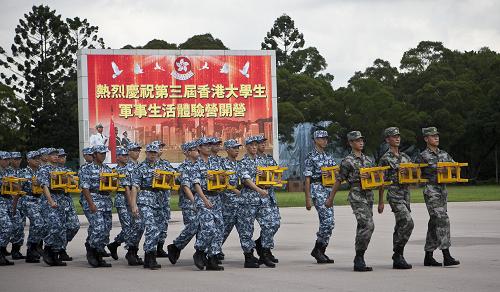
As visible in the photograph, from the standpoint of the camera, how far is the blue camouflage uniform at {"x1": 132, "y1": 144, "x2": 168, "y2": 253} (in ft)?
45.5

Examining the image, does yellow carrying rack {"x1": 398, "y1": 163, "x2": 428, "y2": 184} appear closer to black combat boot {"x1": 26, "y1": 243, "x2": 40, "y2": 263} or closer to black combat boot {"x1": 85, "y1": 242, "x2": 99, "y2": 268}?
black combat boot {"x1": 85, "y1": 242, "x2": 99, "y2": 268}

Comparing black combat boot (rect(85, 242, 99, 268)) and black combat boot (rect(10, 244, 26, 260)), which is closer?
black combat boot (rect(85, 242, 99, 268))

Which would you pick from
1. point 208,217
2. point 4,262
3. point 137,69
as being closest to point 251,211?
point 208,217

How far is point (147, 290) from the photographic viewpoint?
11.2m

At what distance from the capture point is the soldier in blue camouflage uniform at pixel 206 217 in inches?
530

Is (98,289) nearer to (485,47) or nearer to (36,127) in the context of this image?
(36,127)

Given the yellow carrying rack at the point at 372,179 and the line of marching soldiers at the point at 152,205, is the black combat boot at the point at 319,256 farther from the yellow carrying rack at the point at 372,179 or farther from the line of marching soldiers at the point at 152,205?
the yellow carrying rack at the point at 372,179

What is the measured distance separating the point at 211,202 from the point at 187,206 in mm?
1748

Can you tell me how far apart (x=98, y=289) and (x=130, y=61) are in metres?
30.7

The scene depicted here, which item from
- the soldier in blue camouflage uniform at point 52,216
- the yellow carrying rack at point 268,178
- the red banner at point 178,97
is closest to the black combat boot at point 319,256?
the yellow carrying rack at point 268,178

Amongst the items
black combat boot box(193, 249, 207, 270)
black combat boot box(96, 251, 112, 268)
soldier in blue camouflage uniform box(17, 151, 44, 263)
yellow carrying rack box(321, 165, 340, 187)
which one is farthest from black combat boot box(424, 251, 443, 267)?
soldier in blue camouflage uniform box(17, 151, 44, 263)

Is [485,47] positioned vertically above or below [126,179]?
above

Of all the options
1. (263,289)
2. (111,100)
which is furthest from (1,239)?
(111,100)

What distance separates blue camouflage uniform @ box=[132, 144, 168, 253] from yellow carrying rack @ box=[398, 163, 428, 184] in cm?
346
